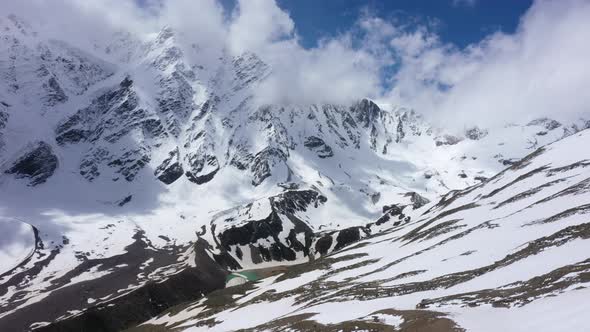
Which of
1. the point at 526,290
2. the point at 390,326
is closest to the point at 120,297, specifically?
the point at 390,326

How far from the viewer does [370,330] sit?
34.0 m

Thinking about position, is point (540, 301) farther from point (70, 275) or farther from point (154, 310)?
point (70, 275)

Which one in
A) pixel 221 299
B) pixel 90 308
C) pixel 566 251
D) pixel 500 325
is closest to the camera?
pixel 500 325

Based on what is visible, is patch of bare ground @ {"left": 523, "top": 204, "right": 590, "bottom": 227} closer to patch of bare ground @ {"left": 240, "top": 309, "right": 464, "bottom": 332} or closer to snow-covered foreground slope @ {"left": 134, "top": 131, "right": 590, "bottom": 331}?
snow-covered foreground slope @ {"left": 134, "top": 131, "right": 590, "bottom": 331}

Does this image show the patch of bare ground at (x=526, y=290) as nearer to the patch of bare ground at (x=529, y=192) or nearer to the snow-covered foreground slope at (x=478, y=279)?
the snow-covered foreground slope at (x=478, y=279)

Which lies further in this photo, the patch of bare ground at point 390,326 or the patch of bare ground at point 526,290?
the patch of bare ground at point 526,290

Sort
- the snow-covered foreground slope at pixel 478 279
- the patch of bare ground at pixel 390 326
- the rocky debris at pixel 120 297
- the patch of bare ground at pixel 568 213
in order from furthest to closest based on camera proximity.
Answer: the rocky debris at pixel 120 297 → the patch of bare ground at pixel 568 213 → the patch of bare ground at pixel 390 326 → the snow-covered foreground slope at pixel 478 279

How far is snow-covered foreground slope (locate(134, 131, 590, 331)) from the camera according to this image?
29.1 metres

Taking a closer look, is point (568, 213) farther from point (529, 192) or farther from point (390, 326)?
point (390, 326)

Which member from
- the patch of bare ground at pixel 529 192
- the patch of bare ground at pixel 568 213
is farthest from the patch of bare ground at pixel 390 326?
the patch of bare ground at pixel 529 192

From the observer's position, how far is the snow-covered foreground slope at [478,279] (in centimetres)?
2909

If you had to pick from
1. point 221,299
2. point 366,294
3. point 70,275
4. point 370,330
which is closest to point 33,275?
point 70,275

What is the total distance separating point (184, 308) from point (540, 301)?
10116cm

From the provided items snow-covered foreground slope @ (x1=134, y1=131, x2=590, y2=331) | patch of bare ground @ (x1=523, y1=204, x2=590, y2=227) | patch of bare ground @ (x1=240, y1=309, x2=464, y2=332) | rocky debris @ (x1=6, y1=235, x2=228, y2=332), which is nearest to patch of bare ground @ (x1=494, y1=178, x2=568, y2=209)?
snow-covered foreground slope @ (x1=134, y1=131, x2=590, y2=331)
